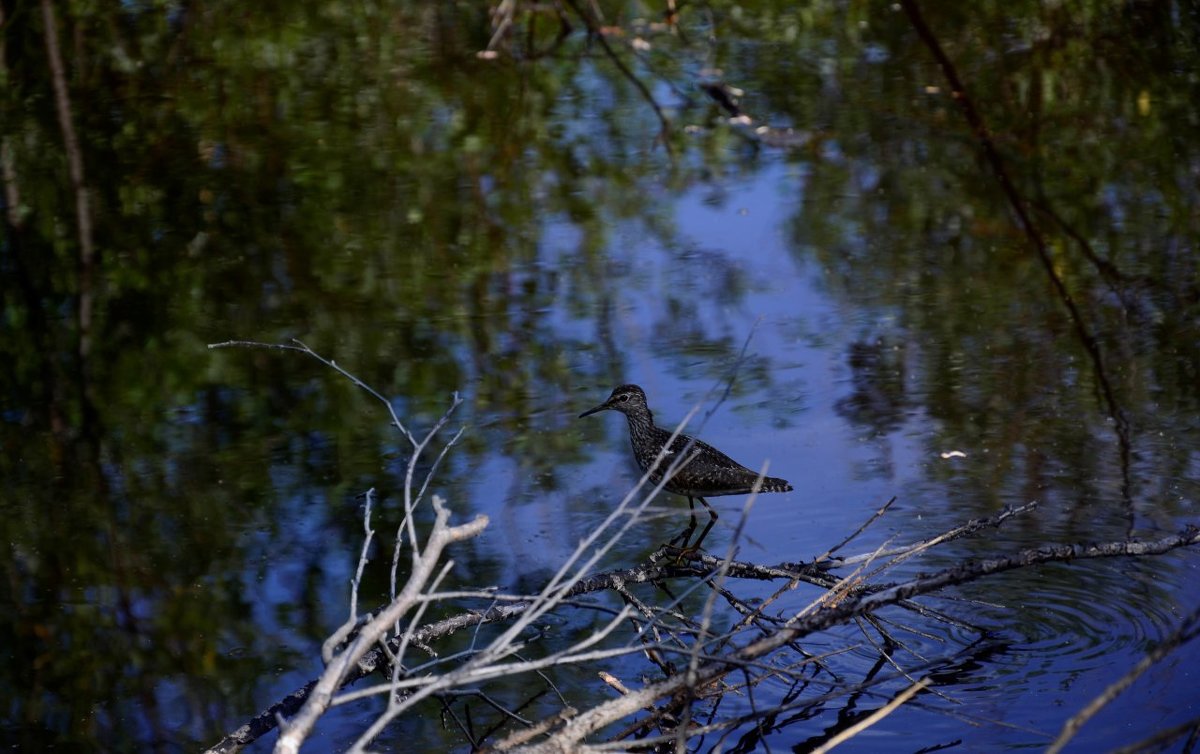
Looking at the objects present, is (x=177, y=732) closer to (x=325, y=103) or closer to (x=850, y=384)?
(x=850, y=384)

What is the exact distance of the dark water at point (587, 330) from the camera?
18.8ft

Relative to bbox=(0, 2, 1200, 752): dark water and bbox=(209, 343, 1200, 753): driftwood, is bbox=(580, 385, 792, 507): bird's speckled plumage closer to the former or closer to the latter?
bbox=(209, 343, 1200, 753): driftwood

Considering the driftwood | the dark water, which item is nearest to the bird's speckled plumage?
the driftwood

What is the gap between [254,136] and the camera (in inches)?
507

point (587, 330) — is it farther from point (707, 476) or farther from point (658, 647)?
point (658, 647)

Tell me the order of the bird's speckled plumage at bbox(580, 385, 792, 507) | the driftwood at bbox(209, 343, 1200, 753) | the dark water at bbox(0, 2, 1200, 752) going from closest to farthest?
the driftwood at bbox(209, 343, 1200, 753), the bird's speckled plumage at bbox(580, 385, 792, 507), the dark water at bbox(0, 2, 1200, 752)

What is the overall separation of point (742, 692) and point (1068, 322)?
428 centimetres

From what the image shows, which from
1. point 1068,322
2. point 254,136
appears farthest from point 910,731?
point 254,136

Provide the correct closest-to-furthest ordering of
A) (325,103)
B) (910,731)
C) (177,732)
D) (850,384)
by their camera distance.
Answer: (910,731) < (177,732) < (850,384) < (325,103)

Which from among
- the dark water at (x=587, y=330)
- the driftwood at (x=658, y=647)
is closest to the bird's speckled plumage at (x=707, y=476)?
the driftwood at (x=658, y=647)

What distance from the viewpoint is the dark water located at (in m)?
5.72

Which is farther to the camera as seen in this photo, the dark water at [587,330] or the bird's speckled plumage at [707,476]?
the dark water at [587,330]

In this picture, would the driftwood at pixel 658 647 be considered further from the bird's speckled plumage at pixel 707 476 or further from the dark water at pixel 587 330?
the bird's speckled plumage at pixel 707 476

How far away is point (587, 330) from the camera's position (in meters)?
8.90
